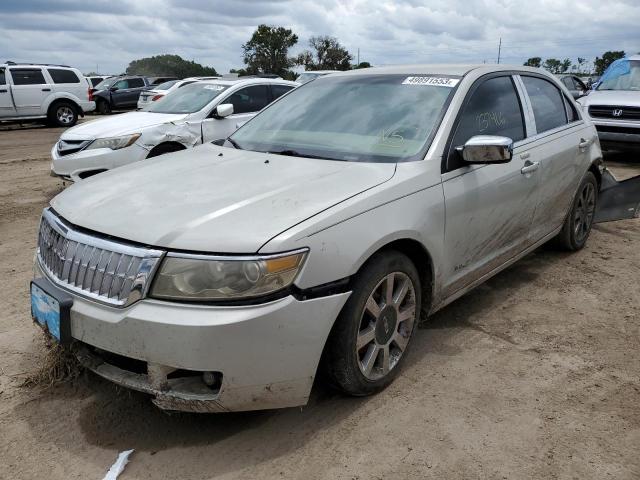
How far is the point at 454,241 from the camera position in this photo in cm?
328

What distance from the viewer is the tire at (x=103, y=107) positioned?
79.3 feet

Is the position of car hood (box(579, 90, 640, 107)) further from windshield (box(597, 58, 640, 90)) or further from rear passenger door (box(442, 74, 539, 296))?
rear passenger door (box(442, 74, 539, 296))

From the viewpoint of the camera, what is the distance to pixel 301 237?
94.8 inches

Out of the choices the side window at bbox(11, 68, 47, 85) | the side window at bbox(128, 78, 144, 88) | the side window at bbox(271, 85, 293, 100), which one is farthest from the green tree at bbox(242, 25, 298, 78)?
the side window at bbox(271, 85, 293, 100)

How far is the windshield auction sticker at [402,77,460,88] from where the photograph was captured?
3.60 m

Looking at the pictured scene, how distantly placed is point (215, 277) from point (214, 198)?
0.55m

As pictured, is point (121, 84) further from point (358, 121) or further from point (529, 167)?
point (529, 167)

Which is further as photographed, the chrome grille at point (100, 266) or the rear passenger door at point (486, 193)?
the rear passenger door at point (486, 193)

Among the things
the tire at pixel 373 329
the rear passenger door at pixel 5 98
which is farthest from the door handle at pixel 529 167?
the rear passenger door at pixel 5 98

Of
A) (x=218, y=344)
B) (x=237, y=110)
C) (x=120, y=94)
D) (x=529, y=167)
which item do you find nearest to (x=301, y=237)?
(x=218, y=344)

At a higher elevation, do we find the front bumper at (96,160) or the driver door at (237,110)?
the driver door at (237,110)

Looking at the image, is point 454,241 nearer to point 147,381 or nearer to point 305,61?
point 147,381

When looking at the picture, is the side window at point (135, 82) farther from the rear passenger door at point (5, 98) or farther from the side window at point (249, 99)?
the side window at point (249, 99)

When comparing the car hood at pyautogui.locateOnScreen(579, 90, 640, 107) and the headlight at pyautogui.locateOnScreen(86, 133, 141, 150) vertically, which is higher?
the car hood at pyautogui.locateOnScreen(579, 90, 640, 107)
